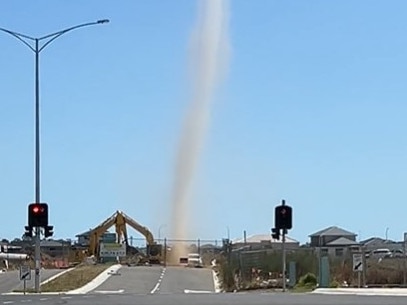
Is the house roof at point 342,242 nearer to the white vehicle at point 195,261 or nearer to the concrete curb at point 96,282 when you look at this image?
the white vehicle at point 195,261

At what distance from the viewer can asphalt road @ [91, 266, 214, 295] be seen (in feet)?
176

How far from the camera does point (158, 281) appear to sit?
Answer: 6188cm

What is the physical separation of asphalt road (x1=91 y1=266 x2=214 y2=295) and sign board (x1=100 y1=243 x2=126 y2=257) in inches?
625

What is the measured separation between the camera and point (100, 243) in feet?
302

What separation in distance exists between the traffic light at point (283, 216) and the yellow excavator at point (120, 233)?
43713mm

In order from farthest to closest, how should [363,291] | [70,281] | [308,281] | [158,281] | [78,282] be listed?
[158,281]
[70,281]
[78,282]
[308,281]
[363,291]

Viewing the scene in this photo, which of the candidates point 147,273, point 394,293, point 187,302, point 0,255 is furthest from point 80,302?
point 0,255

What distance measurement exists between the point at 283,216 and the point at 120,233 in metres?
46.3

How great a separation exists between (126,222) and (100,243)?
3.76m

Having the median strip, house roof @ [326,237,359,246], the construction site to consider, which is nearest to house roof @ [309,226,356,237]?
house roof @ [326,237,359,246]

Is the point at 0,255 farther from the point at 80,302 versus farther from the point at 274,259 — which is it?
the point at 80,302

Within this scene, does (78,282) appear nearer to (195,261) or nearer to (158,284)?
(158,284)

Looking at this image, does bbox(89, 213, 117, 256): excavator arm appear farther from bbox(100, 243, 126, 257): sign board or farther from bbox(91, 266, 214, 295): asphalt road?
bbox(91, 266, 214, 295): asphalt road

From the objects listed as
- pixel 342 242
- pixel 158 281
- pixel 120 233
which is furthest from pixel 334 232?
pixel 158 281
